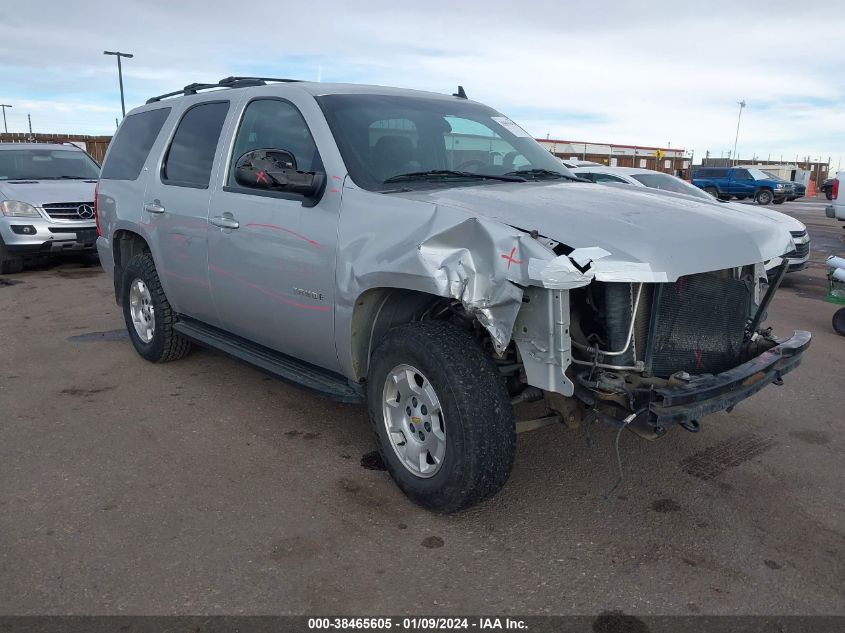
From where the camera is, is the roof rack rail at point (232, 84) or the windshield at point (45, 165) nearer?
the roof rack rail at point (232, 84)

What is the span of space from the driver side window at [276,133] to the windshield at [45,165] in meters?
8.04

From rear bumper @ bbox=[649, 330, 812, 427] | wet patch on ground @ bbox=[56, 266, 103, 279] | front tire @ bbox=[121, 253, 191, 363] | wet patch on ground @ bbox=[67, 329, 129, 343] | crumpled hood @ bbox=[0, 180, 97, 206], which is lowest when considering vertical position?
wet patch on ground @ bbox=[56, 266, 103, 279]

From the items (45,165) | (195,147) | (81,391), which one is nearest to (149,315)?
(81,391)

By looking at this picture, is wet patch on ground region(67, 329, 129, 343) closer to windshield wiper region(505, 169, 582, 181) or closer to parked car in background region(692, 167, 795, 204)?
windshield wiper region(505, 169, 582, 181)

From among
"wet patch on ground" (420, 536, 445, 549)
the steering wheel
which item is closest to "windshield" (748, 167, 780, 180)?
the steering wheel

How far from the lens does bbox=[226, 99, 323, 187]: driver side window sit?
395 cm

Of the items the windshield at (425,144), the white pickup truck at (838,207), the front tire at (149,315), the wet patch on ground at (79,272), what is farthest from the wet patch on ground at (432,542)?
the white pickup truck at (838,207)

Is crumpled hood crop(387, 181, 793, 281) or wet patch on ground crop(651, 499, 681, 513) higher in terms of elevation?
crumpled hood crop(387, 181, 793, 281)

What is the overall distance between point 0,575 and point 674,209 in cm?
332

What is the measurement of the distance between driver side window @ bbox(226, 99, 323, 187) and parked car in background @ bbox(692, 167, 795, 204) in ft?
97.6

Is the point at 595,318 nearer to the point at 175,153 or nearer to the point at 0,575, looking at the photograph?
the point at 0,575

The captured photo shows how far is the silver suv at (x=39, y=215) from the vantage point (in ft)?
32.2

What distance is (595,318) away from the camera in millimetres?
3039

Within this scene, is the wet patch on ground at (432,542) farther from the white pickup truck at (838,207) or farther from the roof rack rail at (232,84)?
the white pickup truck at (838,207)
